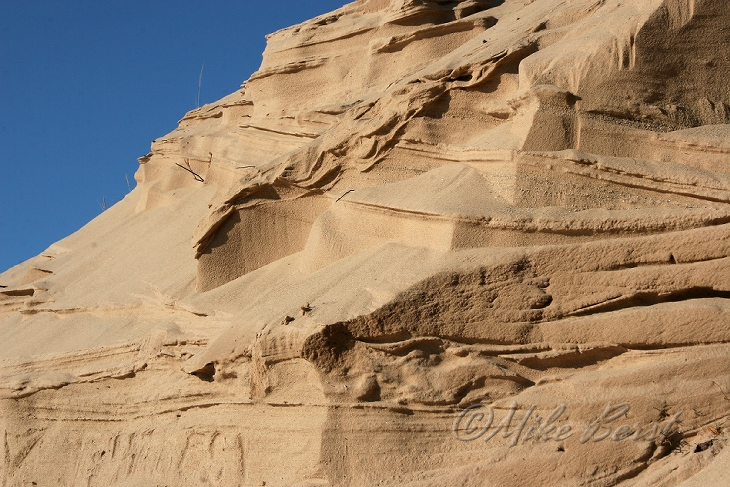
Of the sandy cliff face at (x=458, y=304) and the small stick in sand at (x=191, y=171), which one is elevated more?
the small stick in sand at (x=191, y=171)

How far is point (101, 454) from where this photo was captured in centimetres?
880

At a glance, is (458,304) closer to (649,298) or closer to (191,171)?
(649,298)

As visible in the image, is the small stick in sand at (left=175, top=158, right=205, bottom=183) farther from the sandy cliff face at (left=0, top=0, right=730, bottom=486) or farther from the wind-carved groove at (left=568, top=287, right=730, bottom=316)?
the wind-carved groove at (left=568, top=287, right=730, bottom=316)

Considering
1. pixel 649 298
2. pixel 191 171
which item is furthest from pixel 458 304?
pixel 191 171

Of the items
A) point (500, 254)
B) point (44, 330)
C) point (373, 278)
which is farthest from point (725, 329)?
point (44, 330)

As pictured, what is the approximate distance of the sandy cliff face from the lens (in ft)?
22.2

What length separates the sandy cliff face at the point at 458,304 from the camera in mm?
6758

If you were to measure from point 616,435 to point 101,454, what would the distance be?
17.0 ft

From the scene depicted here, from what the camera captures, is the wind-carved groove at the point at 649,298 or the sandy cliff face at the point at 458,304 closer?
the sandy cliff face at the point at 458,304

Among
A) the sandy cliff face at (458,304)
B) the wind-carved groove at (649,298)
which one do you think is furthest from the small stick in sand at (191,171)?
the wind-carved groove at (649,298)

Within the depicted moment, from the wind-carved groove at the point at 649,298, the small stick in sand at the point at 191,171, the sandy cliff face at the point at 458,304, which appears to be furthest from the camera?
the small stick in sand at the point at 191,171

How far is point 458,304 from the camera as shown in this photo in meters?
7.03

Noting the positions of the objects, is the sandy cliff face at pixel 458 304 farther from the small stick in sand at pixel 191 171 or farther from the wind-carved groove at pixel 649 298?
the small stick in sand at pixel 191 171

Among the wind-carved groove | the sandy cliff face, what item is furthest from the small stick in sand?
the wind-carved groove
